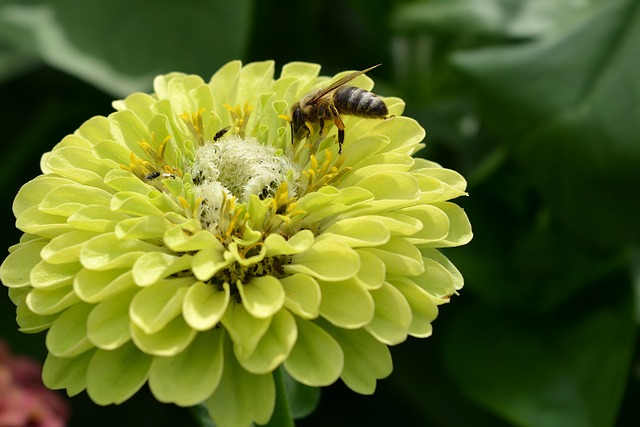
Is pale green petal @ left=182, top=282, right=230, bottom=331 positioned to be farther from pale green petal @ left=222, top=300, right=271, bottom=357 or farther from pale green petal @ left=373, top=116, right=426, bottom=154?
pale green petal @ left=373, top=116, right=426, bottom=154

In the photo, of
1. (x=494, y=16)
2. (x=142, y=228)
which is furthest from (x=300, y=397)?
(x=494, y=16)

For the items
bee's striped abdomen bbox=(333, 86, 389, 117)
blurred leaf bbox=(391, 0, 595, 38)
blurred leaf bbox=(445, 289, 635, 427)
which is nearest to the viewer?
bee's striped abdomen bbox=(333, 86, 389, 117)

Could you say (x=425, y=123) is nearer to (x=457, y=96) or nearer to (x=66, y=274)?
(x=457, y=96)

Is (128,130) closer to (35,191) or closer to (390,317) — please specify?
(35,191)

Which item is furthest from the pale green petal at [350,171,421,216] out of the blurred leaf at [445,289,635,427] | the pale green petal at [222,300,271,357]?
the blurred leaf at [445,289,635,427]

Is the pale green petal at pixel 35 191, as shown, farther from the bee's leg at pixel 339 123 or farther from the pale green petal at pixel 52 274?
the bee's leg at pixel 339 123

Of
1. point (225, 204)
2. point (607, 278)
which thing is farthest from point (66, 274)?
point (607, 278)
